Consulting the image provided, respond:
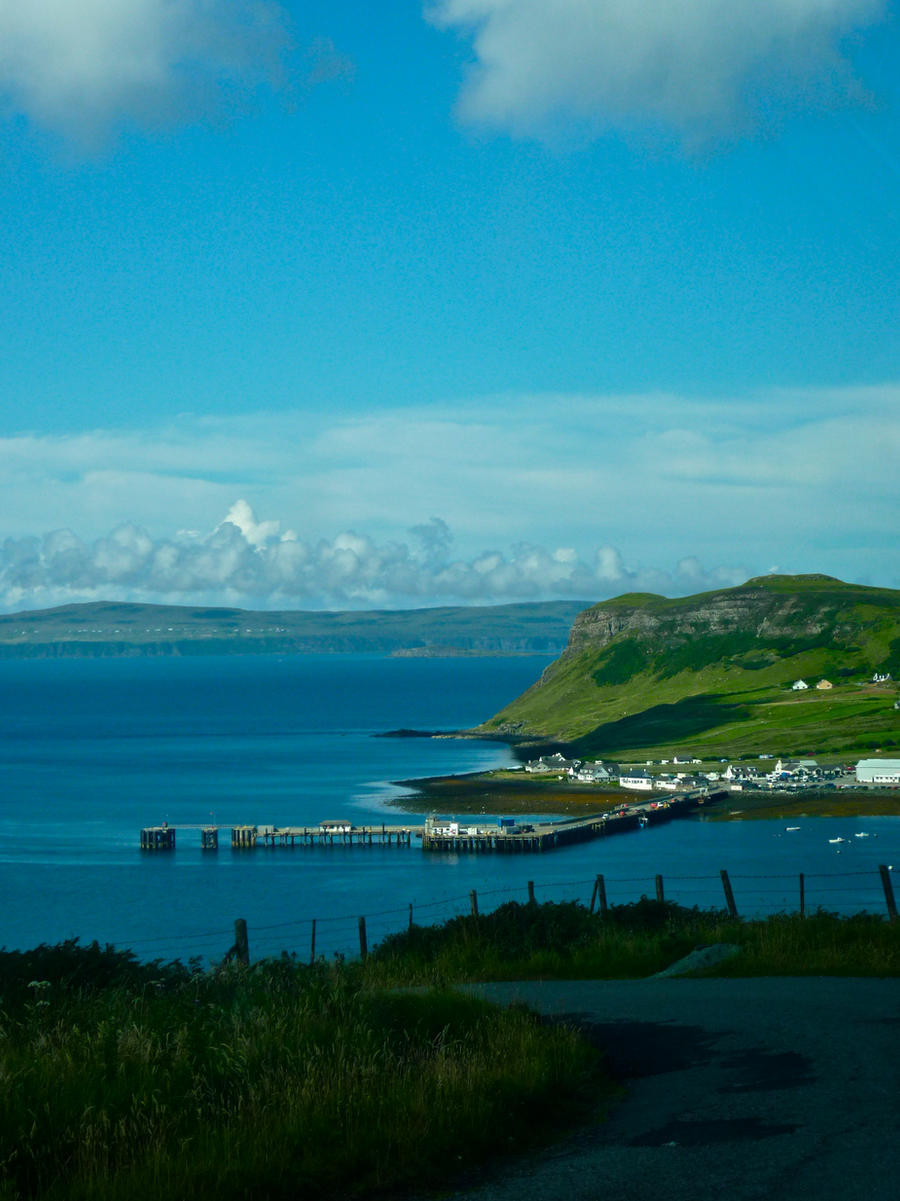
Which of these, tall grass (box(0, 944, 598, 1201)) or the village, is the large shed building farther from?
tall grass (box(0, 944, 598, 1201))

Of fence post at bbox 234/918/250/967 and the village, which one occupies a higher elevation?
fence post at bbox 234/918/250/967

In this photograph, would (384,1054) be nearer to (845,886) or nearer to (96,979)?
(96,979)

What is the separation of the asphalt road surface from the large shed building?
94444mm

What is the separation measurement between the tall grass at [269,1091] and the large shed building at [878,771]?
9866cm

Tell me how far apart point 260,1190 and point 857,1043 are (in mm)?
5841

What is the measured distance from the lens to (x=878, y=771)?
346ft

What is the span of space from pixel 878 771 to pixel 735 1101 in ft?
333

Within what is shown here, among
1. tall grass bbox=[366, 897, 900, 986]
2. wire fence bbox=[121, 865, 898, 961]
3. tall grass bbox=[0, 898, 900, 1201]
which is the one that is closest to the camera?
tall grass bbox=[0, 898, 900, 1201]

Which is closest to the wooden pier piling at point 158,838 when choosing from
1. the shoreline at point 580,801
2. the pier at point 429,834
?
the pier at point 429,834

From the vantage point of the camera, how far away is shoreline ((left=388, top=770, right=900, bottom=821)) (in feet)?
310

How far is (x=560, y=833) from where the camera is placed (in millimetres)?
87312

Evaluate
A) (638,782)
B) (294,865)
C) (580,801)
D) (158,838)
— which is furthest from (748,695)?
(158,838)

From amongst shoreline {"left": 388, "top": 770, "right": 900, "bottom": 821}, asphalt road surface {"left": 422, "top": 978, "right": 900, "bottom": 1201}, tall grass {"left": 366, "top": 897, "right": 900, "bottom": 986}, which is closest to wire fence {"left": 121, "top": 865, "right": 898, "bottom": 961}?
shoreline {"left": 388, "top": 770, "right": 900, "bottom": 821}

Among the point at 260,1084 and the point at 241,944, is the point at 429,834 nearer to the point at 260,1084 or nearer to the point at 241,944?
the point at 241,944
